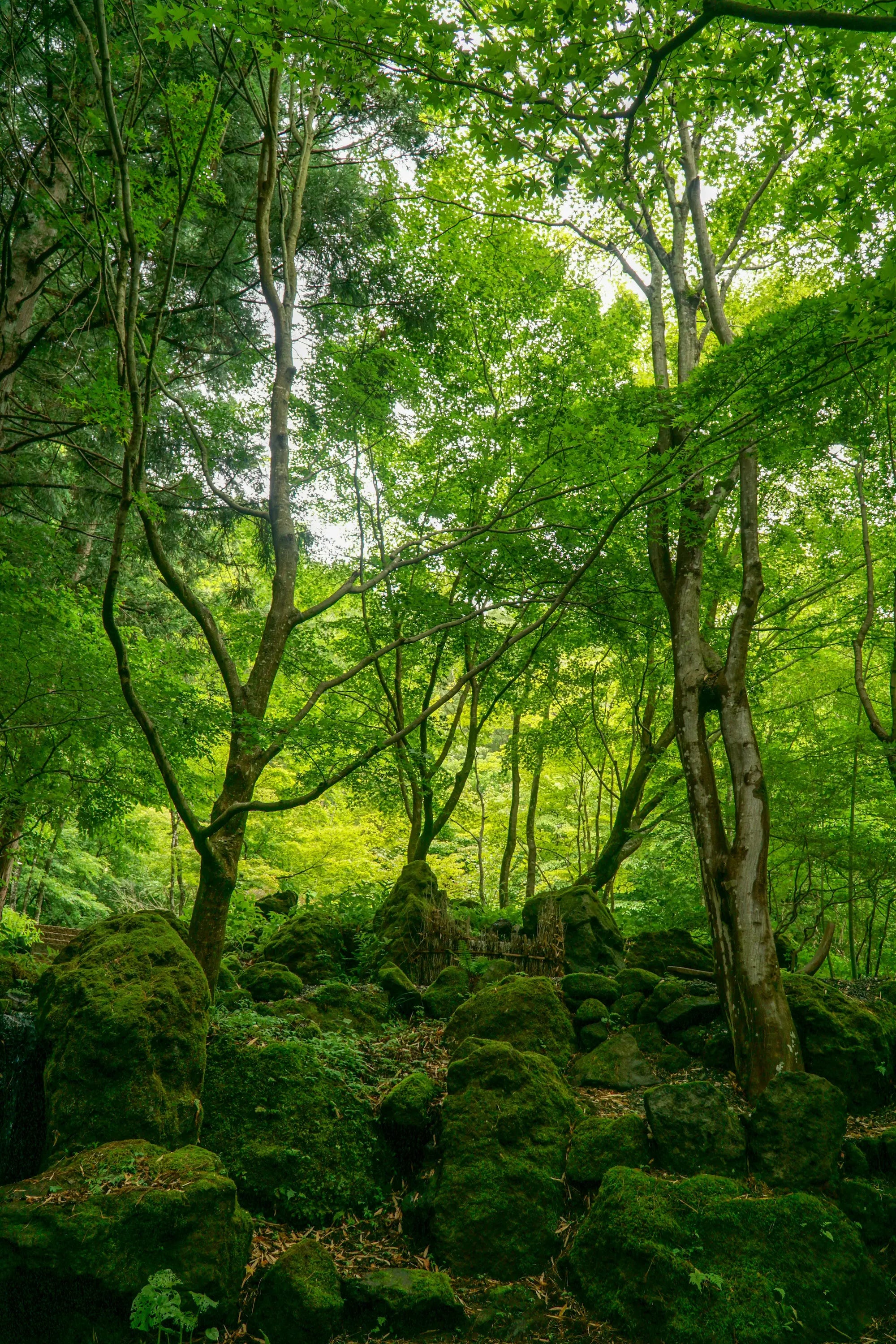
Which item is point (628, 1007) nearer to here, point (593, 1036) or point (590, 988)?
point (590, 988)

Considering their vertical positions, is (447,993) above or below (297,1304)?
above

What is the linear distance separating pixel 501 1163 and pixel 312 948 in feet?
13.0

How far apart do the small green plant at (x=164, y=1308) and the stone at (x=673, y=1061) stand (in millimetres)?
4109

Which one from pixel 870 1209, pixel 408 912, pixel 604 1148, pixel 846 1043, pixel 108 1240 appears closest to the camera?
pixel 108 1240

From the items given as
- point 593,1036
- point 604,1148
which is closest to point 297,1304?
point 604,1148

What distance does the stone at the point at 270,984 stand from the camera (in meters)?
6.66

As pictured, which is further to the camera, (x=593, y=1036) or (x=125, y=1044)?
(x=593, y=1036)

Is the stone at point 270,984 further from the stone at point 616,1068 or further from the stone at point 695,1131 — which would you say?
the stone at point 695,1131

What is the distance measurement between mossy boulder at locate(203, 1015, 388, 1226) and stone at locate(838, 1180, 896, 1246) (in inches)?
116

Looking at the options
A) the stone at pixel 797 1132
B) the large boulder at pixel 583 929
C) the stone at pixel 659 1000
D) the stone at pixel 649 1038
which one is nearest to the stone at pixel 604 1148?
the stone at pixel 797 1132

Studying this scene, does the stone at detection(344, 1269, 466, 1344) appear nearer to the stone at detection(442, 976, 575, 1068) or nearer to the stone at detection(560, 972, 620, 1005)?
the stone at detection(442, 976, 575, 1068)

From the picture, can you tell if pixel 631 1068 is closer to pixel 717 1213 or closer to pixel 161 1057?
pixel 717 1213

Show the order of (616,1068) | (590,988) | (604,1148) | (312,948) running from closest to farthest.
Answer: (604,1148), (616,1068), (590,988), (312,948)

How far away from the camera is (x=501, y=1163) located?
455 centimetres
